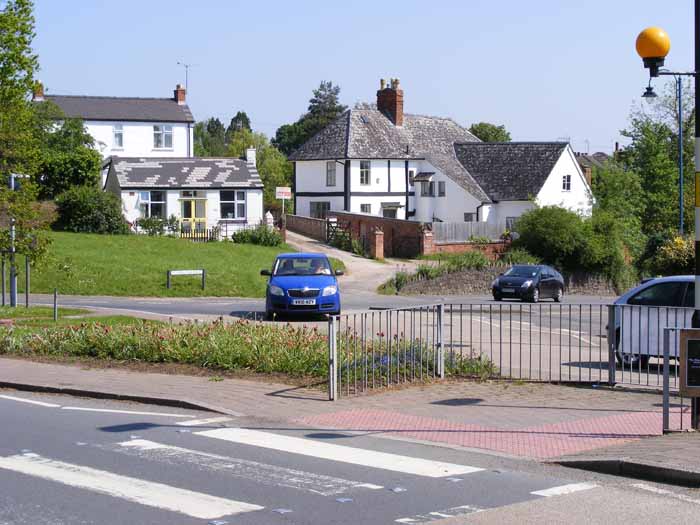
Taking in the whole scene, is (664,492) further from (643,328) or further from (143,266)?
(143,266)

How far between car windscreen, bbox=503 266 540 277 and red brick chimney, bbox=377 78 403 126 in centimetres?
3130

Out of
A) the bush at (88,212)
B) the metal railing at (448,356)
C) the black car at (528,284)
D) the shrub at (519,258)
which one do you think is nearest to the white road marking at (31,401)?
the metal railing at (448,356)

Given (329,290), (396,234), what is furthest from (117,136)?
(329,290)

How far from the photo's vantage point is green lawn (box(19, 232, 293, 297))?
35031 millimetres

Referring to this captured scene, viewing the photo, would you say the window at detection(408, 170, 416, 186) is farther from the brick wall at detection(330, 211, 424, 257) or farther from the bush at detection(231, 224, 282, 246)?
the bush at detection(231, 224, 282, 246)

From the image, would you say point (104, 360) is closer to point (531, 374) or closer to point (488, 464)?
→ point (531, 374)

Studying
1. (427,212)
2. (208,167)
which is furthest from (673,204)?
(208,167)

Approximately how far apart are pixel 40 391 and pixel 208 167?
140 feet

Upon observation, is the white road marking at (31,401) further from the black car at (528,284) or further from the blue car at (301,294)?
the black car at (528,284)

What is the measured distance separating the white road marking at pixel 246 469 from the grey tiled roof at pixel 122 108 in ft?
195

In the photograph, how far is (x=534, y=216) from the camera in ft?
165

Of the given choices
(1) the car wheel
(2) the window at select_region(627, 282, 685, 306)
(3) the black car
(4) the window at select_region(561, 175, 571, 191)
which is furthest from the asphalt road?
(4) the window at select_region(561, 175, 571, 191)

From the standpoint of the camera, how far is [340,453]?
31.1 feet

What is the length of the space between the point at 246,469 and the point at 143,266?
98.9ft
